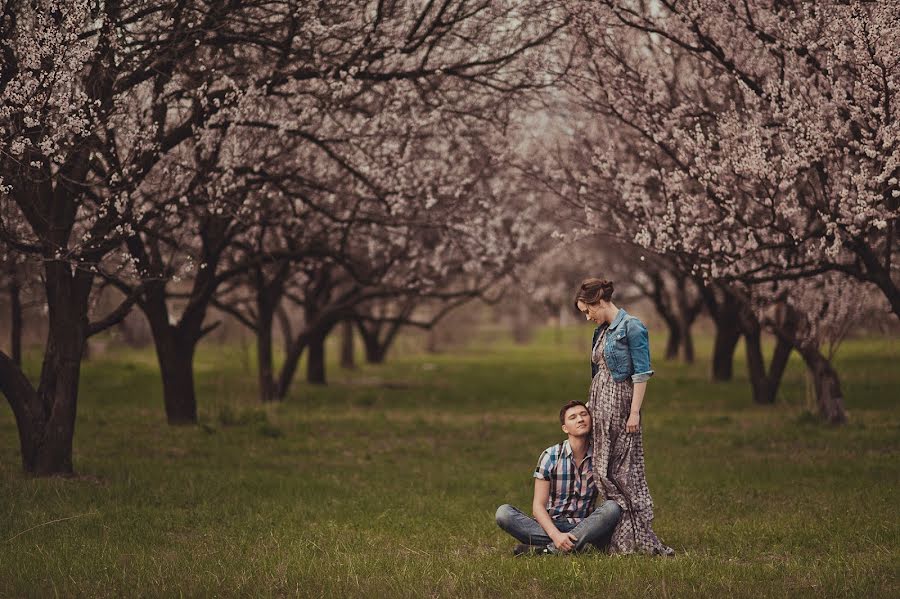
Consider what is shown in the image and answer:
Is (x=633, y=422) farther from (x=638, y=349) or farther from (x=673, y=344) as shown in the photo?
(x=673, y=344)

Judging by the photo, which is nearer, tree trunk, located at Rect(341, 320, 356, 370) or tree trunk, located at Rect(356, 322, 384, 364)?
tree trunk, located at Rect(341, 320, 356, 370)

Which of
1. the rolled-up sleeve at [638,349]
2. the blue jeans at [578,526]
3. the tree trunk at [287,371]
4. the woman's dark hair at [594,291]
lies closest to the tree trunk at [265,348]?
the tree trunk at [287,371]

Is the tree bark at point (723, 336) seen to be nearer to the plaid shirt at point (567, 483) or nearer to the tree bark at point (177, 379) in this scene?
the tree bark at point (177, 379)

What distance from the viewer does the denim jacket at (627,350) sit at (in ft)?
24.8

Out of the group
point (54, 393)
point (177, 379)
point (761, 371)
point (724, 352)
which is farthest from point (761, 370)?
point (54, 393)

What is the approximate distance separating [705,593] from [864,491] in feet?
16.0

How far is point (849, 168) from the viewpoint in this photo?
10.9 m

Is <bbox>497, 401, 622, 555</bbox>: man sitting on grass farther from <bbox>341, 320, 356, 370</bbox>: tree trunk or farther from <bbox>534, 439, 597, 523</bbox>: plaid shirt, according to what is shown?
<bbox>341, 320, 356, 370</bbox>: tree trunk

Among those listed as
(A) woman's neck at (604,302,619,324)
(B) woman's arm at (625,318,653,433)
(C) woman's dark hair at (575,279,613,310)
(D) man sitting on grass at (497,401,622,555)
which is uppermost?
(C) woman's dark hair at (575,279,613,310)

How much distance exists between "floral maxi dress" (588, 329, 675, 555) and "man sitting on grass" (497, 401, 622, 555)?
9cm

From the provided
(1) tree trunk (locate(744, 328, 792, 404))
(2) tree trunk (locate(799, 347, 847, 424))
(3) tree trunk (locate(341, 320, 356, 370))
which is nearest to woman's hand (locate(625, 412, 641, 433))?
(2) tree trunk (locate(799, 347, 847, 424))

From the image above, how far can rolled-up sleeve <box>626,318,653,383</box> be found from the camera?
7547 millimetres

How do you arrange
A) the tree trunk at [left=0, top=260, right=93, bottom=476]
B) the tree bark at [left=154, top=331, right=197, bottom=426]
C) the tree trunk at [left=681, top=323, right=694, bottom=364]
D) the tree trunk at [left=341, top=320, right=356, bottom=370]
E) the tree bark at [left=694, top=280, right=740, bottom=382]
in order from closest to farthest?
1. the tree trunk at [left=0, top=260, right=93, bottom=476]
2. the tree bark at [left=154, top=331, right=197, bottom=426]
3. the tree bark at [left=694, top=280, right=740, bottom=382]
4. the tree trunk at [left=341, top=320, right=356, bottom=370]
5. the tree trunk at [left=681, top=323, right=694, bottom=364]

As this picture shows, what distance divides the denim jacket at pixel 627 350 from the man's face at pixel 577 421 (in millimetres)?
338
